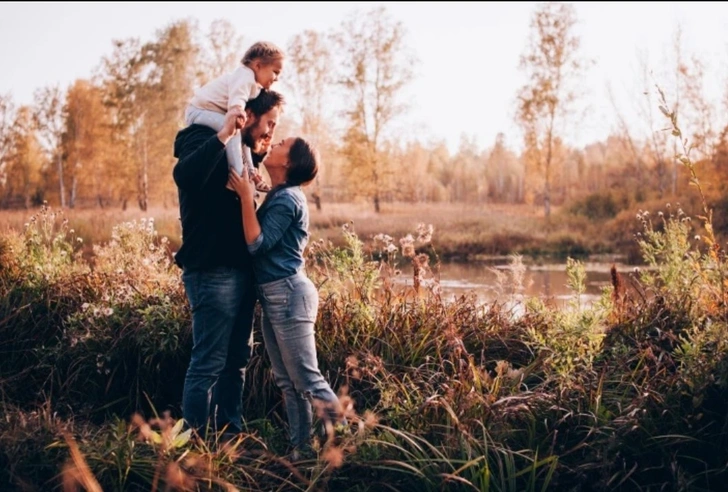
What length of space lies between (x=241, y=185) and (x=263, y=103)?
538 millimetres

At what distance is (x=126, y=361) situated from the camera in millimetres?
4660

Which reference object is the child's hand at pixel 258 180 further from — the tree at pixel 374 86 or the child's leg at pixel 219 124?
the tree at pixel 374 86

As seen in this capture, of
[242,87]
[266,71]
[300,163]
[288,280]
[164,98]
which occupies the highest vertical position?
[164,98]

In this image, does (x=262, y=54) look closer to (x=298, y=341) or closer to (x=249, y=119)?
(x=249, y=119)

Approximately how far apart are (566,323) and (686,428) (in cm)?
104

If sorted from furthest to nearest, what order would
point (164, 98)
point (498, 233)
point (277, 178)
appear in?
1. point (164, 98)
2. point (498, 233)
3. point (277, 178)

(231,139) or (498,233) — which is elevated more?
(231,139)

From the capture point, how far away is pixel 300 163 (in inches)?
147

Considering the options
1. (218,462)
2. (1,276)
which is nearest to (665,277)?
(218,462)

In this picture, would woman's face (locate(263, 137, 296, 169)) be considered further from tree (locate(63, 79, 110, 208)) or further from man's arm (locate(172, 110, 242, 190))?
tree (locate(63, 79, 110, 208))

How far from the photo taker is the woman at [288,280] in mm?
3590

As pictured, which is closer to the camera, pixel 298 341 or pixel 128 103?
pixel 298 341

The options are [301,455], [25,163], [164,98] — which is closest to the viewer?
[301,455]

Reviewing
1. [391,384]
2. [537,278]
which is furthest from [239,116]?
[537,278]
